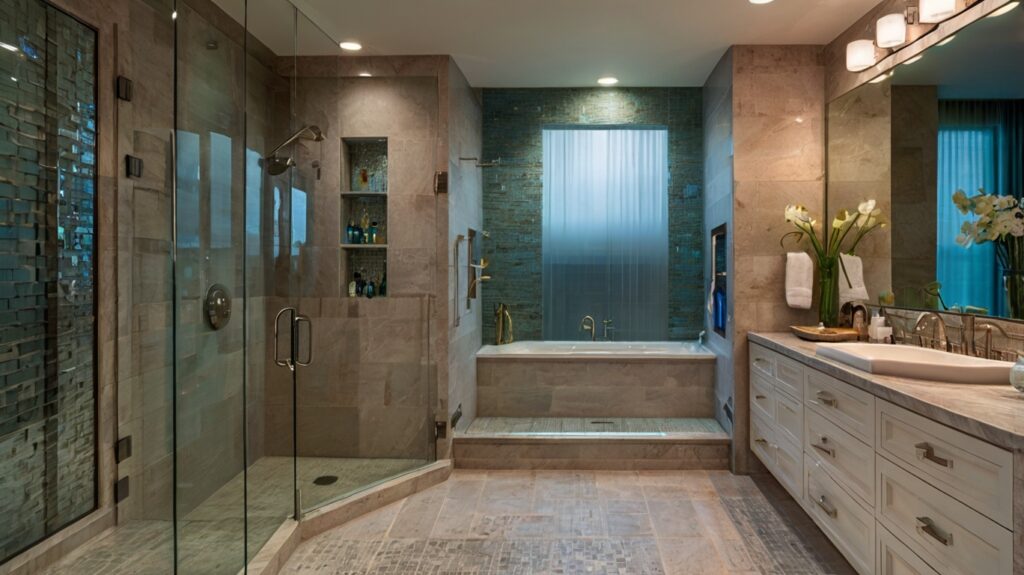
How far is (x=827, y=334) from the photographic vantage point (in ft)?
9.43

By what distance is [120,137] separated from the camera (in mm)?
2359

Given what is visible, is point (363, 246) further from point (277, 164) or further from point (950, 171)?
point (950, 171)

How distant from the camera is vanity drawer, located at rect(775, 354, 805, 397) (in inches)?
102

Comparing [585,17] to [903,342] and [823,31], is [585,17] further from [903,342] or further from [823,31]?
[903,342]

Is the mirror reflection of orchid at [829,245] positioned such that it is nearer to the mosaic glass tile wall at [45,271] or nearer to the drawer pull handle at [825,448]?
the drawer pull handle at [825,448]

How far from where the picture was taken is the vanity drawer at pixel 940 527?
135 cm

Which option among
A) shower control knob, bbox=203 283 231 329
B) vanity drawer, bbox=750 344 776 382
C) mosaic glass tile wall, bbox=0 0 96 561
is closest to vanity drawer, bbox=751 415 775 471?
vanity drawer, bbox=750 344 776 382

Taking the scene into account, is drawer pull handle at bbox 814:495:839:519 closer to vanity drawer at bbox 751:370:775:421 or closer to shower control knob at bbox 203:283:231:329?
vanity drawer at bbox 751:370:775:421

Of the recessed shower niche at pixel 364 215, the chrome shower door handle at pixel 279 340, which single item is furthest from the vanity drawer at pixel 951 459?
the recessed shower niche at pixel 364 215

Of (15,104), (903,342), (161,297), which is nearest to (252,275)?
(161,297)

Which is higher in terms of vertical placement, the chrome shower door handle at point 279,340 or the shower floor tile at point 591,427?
the chrome shower door handle at point 279,340

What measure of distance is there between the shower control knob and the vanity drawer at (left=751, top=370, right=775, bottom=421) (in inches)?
102

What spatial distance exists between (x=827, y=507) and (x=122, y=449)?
290 centimetres

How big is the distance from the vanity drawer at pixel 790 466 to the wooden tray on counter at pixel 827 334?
54 cm
